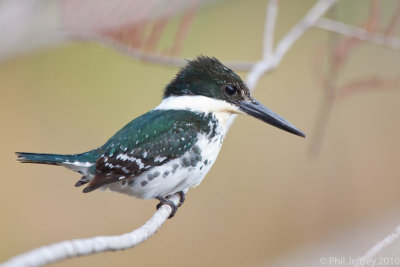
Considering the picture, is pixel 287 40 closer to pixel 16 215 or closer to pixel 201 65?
pixel 201 65

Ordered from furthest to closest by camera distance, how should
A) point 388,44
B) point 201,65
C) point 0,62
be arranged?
point 0,62
point 388,44
point 201,65

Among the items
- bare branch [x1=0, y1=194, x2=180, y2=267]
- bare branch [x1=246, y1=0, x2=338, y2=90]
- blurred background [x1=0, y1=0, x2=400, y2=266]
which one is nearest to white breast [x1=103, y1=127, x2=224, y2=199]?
bare branch [x1=246, y1=0, x2=338, y2=90]

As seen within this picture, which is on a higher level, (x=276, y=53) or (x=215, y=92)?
(x=276, y=53)

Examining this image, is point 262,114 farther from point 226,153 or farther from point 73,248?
point 226,153

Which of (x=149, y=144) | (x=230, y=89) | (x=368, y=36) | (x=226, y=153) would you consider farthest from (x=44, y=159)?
(x=226, y=153)

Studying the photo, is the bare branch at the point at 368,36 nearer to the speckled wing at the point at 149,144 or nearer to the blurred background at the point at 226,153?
the blurred background at the point at 226,153

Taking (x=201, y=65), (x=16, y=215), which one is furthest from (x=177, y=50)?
(x=16, y=215)
